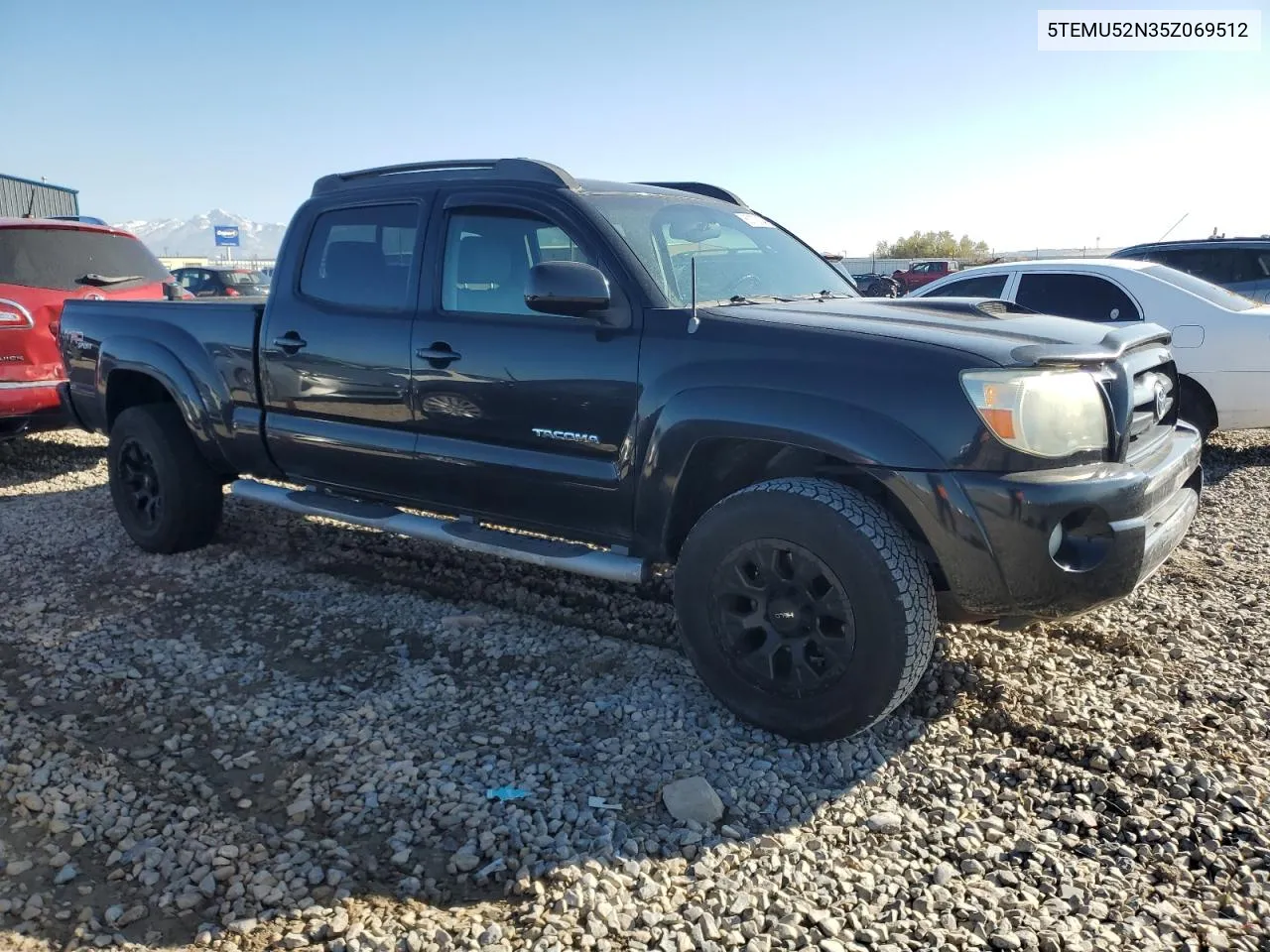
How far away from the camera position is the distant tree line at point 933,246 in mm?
58656

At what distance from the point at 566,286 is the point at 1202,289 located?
587 cm

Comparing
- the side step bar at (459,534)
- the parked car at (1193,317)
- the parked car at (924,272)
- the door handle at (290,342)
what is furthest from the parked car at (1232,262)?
the parked car at (924,272)

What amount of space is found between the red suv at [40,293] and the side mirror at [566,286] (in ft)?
16.4

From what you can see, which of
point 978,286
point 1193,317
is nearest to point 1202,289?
point 1193,317

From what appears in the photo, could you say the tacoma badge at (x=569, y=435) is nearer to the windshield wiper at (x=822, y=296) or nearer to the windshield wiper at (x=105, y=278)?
the windshield wiper at (x=822, y=296)

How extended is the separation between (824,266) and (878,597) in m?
2.17

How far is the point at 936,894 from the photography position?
2.37m

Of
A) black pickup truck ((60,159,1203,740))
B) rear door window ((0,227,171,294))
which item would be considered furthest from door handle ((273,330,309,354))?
rear door window ((0,227,171,294))

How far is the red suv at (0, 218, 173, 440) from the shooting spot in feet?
21.8

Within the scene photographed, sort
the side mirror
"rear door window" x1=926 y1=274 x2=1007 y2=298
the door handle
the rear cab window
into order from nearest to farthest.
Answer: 1. the side mirror
2. the rear cab window
3. the door handle
4. "rear door window" x1=926 y1=274 x2=1007 y2=298

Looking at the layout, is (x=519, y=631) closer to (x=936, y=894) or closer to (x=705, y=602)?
(x=705, y=602)

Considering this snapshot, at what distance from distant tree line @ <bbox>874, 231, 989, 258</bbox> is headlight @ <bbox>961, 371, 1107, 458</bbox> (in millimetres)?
58453

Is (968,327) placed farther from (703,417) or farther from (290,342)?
(290,342)

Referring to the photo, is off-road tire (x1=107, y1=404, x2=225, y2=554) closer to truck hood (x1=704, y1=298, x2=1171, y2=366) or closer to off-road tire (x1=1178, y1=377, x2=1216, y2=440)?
truck hood (x1=704, y1=298, x2=1171, y2=366)
